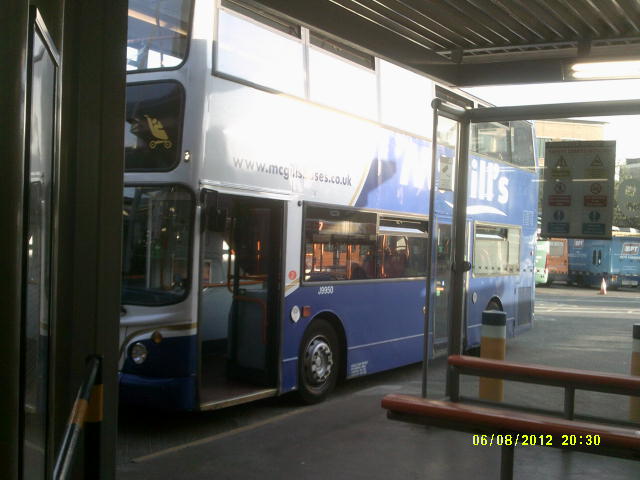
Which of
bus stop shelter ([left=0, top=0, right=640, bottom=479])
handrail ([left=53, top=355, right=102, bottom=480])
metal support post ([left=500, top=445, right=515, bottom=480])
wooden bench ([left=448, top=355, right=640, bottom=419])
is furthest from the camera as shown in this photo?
wooden bench ([left=448, top=355, right=640, bottom=419])

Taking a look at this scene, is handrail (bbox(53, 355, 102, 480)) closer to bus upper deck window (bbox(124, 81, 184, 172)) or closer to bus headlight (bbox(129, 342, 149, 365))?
bus headlight (bbox(129, 342, 149, 365))

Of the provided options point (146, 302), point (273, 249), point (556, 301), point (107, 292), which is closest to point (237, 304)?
point (273, 249)

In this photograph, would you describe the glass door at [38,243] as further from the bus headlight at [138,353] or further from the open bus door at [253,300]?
the open bus door at [253,300]

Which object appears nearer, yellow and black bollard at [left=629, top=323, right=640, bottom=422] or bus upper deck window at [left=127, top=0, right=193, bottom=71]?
yellow and black bollard at [left=629, top=323, right=640, bottom=422]

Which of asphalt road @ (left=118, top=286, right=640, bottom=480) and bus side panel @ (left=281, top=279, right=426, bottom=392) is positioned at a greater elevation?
bus side panel @ (left=281, top=279, right=426, bottom=392)

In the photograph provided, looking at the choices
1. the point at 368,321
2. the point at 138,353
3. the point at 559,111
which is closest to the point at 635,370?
the point at 559,111

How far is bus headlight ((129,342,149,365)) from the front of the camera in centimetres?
676

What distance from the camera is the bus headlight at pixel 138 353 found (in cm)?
676

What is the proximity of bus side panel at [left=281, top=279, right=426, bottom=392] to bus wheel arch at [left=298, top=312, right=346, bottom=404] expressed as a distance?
0.27 feet

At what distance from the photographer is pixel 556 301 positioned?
26797 mm

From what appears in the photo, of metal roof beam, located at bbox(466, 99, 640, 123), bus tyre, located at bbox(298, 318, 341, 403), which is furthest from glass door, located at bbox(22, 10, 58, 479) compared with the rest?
bus tyre, located at bbox(298, 318, 341, 403)

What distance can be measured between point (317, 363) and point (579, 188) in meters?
3.47

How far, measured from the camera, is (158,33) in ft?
23.0

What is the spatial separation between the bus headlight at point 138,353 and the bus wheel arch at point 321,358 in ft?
6.21
